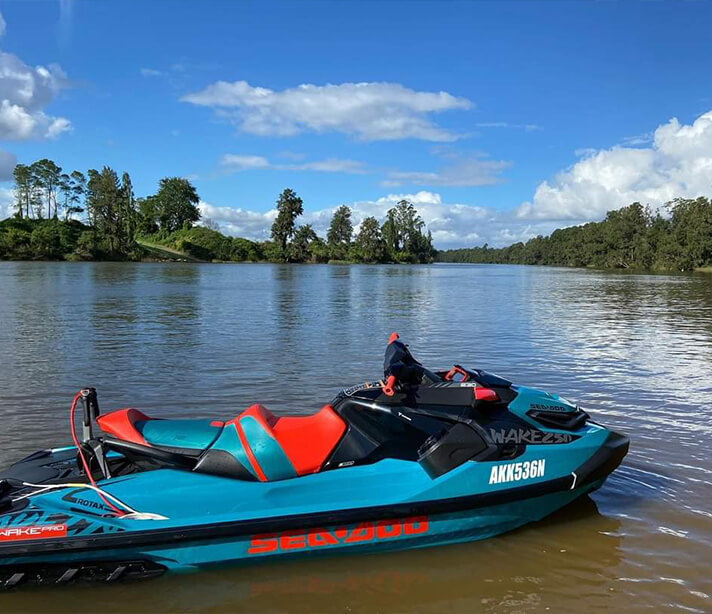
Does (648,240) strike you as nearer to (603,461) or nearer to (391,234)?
(391,234)

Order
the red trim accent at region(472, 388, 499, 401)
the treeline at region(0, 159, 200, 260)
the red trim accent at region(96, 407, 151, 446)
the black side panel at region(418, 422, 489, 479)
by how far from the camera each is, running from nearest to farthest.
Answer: the red trim accent at region(96, 407, 151, 446), the black side panel at region(418, 422, 489, 479), the red trim accent at region(472, 388, 499, 401), the treeline at region(0, 159, 200, 260)

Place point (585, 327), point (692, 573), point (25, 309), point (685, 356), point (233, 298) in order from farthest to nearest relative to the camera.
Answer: point (233, 298) < point (25, 309) < point (585, 327) < point (685, 356) < point (692, 573)

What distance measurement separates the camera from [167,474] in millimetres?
3639

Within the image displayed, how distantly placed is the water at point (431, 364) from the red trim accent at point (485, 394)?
1.03 meters

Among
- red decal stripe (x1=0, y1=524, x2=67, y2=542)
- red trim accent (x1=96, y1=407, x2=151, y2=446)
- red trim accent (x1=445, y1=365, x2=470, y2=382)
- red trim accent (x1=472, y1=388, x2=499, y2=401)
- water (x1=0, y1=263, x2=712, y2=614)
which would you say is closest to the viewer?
red decal stripe (x1=0, y1=524, x2=67, y2=542)

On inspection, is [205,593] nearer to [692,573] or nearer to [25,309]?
[692,573]

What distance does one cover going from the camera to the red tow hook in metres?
4.16

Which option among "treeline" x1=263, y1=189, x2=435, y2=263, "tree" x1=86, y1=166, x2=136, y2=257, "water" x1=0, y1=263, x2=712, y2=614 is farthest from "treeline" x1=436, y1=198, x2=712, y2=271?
"tree" x1=86, y1=166, x2=136, y2=257

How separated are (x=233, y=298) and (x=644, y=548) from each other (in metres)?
23.2

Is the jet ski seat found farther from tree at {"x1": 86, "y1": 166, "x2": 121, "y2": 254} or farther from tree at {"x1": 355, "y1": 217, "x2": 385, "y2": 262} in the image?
tree at {"x1": 355, "y1": 217, "x2": 385, "y2": 262}

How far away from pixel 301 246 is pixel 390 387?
391ft

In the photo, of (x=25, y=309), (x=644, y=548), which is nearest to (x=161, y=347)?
(x=25, y=309)

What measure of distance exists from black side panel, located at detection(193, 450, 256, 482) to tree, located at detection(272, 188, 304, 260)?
117 metres

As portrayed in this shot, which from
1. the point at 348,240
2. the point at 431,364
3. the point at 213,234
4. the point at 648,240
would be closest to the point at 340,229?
the point at 348,240
